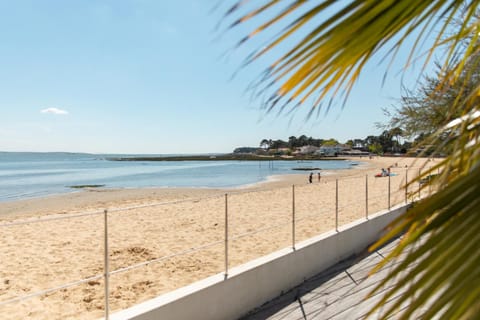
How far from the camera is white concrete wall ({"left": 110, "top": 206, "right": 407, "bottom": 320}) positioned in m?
3.23

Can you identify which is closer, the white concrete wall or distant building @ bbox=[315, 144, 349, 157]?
the white concrete wall

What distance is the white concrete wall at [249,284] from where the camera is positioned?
3.23m

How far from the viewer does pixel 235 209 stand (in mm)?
13648

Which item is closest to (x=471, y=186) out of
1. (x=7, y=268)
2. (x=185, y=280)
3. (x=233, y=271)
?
(x=233, y=271)

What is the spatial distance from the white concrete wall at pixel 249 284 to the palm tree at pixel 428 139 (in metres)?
2.95

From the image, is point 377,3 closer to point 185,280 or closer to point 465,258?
point 465,258

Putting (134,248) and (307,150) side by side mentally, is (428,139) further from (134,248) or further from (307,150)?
(307,150)

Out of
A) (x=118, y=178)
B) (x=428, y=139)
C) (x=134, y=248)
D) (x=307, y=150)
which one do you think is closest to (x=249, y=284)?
(x=428, y=139)

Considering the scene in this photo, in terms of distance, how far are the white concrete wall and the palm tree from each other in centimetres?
295

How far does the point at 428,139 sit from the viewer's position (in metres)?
0.51

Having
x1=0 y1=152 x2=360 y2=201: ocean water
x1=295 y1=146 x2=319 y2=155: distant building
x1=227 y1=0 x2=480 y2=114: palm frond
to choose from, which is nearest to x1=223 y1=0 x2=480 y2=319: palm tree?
x1=227 y1=0 x2=480 y2=114: palm frond

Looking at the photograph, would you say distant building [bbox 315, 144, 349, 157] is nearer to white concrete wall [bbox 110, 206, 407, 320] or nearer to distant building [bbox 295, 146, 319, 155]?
distant building [bbox 295, 146, 319, 155]

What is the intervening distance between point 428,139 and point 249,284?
385 centimetres

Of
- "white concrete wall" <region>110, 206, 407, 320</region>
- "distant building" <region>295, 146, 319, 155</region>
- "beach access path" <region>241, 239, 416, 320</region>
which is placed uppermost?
"distant building" <region>295, 146, 319, 155</region>
